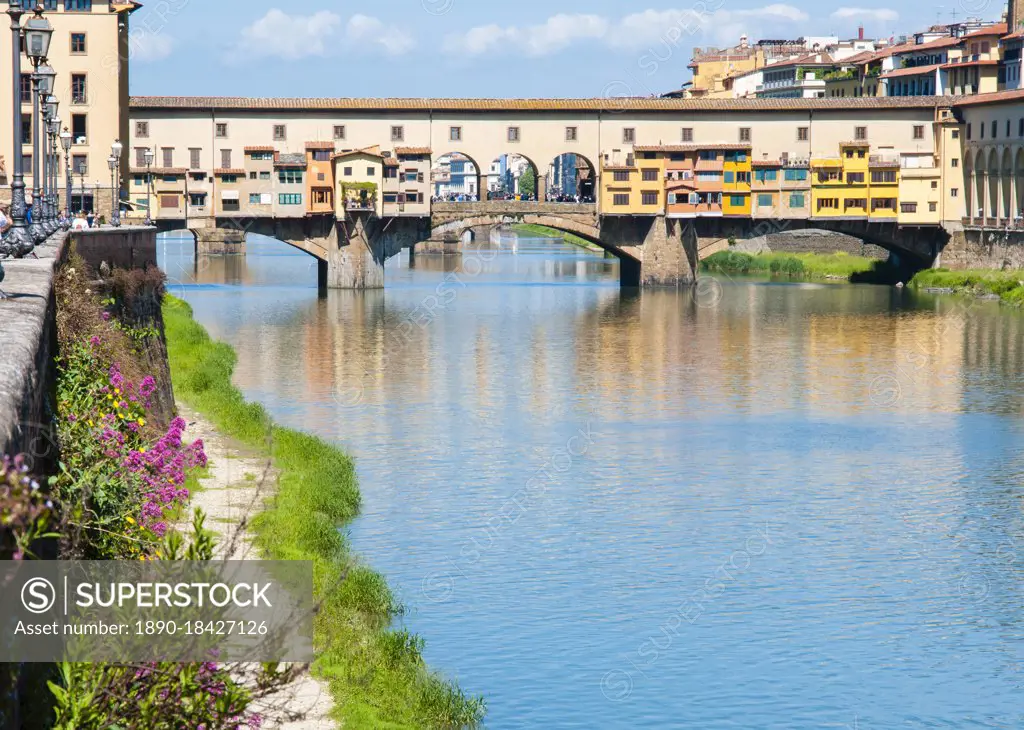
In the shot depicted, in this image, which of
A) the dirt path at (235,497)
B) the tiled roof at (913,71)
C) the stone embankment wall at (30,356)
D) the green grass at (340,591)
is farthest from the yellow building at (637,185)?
the stone embankment wall at (30,356)

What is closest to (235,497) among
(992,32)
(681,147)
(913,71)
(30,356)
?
(30,356)

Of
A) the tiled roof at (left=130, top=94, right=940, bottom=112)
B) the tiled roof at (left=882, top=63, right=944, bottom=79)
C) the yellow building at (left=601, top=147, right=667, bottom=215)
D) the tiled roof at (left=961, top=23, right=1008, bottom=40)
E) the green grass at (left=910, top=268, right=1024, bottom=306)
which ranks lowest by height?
the green grass at (left=910, top=268, right=1024, bottom=306)

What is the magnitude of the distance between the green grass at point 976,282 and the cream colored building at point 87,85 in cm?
3071

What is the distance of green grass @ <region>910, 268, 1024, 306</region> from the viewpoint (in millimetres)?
55000

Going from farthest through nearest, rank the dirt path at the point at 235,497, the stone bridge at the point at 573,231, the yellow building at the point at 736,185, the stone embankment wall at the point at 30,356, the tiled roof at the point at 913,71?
1. the tiled roof at the point at 913,71
2. the yellow building at the point at 736,185
3. the stone bridge at the point at 573,231
4. the dirt path at the point at 235,497
5. the stone embankment wall at the point at 30,356

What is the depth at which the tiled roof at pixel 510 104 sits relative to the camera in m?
63.1

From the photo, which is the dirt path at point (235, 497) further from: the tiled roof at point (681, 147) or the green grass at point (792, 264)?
the green grass at point (792, 264)

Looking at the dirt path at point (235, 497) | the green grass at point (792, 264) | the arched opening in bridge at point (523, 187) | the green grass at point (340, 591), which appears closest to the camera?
the dirt path at point (235, 497)

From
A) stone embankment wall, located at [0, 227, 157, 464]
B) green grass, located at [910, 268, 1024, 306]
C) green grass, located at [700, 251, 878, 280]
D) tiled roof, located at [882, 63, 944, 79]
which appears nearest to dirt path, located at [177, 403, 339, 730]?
stone embankment wall, located at [0, 227, 157, 464]

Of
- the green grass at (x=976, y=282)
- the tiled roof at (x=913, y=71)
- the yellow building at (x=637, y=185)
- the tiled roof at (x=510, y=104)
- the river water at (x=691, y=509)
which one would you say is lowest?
the river water at (x=691, y=509)

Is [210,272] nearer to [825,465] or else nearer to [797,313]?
[797,313]

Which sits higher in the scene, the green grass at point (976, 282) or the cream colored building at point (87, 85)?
the cream colored building at point (87, 85)

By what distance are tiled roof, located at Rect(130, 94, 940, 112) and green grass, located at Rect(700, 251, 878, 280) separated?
801 cm

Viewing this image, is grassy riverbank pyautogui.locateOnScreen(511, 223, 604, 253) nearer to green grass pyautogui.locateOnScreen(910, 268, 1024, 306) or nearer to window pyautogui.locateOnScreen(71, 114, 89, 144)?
green grass pyautogui.locateOnScreen(910, 268, 1024, 306)
